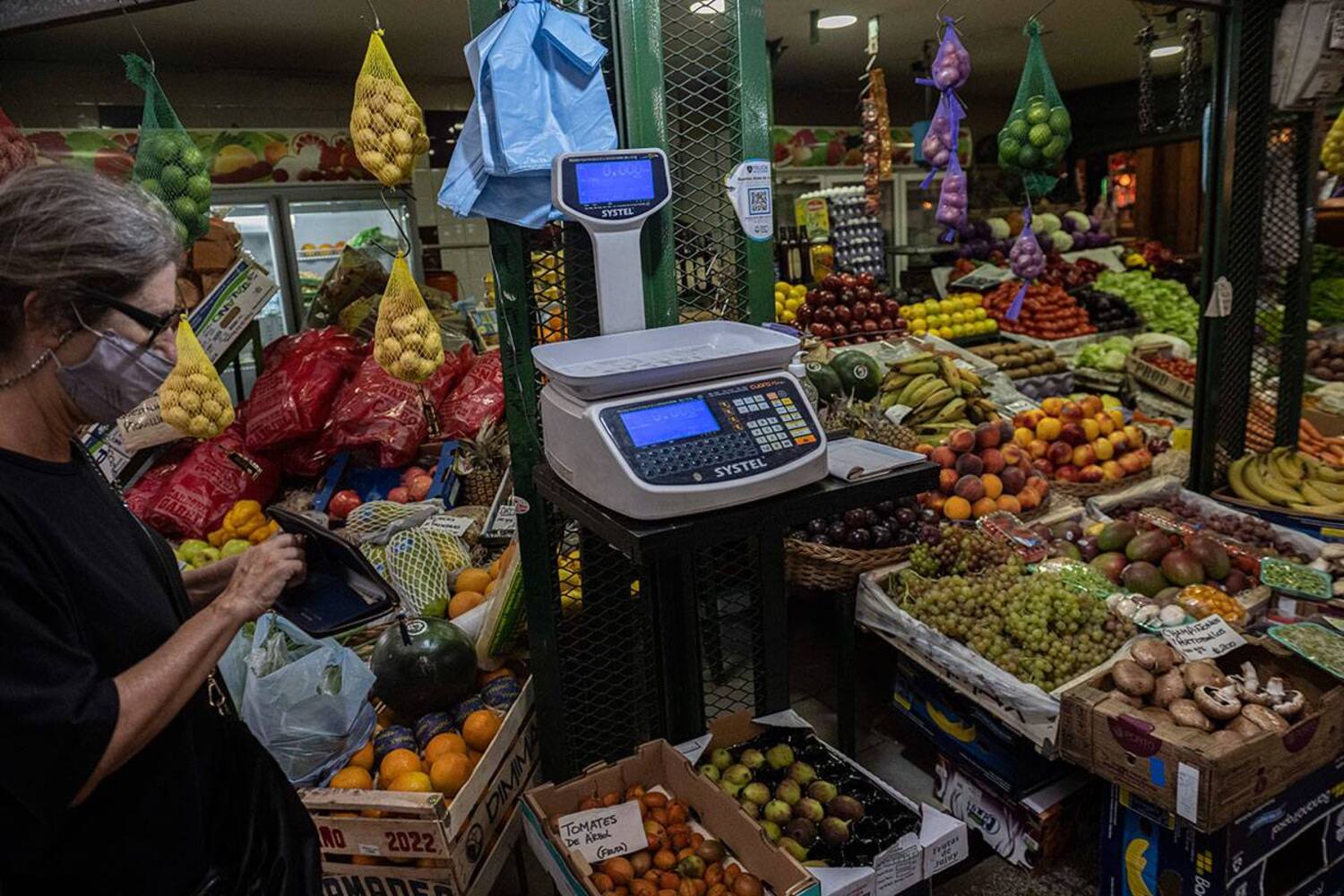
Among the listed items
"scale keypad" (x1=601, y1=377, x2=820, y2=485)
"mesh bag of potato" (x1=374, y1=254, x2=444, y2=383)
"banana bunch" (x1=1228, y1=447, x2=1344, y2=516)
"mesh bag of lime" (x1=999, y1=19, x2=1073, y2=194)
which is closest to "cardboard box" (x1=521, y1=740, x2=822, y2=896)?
"scale keypad" (x1=601, y1=377, x2=820, y2=485)

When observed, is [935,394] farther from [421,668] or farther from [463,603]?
[421,668]

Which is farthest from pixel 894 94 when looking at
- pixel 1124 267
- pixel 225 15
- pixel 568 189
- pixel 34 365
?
pixel 34 365

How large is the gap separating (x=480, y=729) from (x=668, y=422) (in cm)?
129

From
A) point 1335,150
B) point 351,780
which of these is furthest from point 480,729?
point 1335,150

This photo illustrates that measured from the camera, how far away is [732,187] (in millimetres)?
1912

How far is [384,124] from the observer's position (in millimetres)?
2248

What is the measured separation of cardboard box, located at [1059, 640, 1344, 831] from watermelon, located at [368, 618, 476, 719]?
161 cm

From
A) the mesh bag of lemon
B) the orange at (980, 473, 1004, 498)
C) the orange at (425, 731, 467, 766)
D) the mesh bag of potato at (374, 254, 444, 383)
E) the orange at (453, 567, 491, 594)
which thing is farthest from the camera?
the mesh bag of lemon

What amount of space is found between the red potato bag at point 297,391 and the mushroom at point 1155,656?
336cm

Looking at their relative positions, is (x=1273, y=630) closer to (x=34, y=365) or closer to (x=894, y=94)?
(x=34, y=365)

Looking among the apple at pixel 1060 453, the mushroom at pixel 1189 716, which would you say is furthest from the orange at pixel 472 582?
the apple at pixel 1060 453

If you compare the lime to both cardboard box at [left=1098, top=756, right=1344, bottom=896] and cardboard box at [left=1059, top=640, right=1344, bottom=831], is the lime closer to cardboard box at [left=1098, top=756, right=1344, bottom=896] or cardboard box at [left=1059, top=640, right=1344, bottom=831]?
cardboard box at [left=1059, top=640, right=1344, bottom=831]

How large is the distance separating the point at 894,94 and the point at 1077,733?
9321 millimetres

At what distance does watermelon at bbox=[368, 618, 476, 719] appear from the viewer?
94.4 inches
